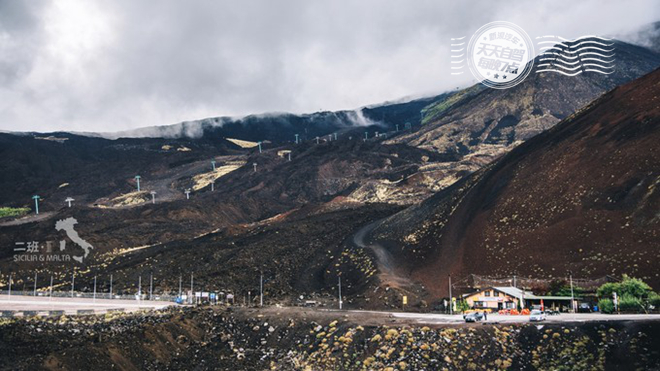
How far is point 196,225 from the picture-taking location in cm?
18075

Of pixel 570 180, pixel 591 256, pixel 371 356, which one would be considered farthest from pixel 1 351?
pixel 570 180

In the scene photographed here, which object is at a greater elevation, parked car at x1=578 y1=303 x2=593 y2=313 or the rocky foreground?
parked car at x1=578 y1=303 x2=593 y2=313

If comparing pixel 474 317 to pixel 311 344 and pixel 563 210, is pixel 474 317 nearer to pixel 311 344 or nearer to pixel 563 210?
pixel 311 344

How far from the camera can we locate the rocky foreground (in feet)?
158

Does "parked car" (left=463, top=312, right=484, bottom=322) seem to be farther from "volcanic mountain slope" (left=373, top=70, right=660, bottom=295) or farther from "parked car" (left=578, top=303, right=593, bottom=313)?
"volcanic mountain slope" (left=373, top=70, right=660, bottom=295)

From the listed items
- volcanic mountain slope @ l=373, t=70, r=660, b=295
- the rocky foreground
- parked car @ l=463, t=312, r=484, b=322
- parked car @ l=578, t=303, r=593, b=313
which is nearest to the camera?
the rocky foreground

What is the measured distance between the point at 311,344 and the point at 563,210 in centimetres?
4670

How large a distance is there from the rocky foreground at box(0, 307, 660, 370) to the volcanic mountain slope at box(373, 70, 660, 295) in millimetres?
25969

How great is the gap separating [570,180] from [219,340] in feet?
185

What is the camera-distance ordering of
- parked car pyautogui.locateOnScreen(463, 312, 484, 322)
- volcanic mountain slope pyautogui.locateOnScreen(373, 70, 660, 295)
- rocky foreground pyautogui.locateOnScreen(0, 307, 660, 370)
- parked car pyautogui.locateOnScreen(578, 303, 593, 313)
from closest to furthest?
1. rocky foreground pyautogui.locateOnScreen(0, 307, 660, 370)
2. parked car pyautogui.locateOnScreen(463, 312, 484, 322)
3. parked car pyautogui.locateOnScreen(578, 303, 593, 313)
4. volcanic mountain slope pyautogui.locateOnScreen(373, 70, 660, 295)

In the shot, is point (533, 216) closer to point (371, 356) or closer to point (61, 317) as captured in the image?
point (371, 356)

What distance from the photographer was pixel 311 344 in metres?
60.5

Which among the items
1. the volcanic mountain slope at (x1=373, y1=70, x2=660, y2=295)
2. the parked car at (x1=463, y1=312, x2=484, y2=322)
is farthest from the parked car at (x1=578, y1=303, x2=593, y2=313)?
the parked car at (x1=463, y1=312, x2=484, y2=322)

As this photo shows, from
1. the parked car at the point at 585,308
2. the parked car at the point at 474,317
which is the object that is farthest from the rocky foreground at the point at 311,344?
the parked car at the point at 585,308
